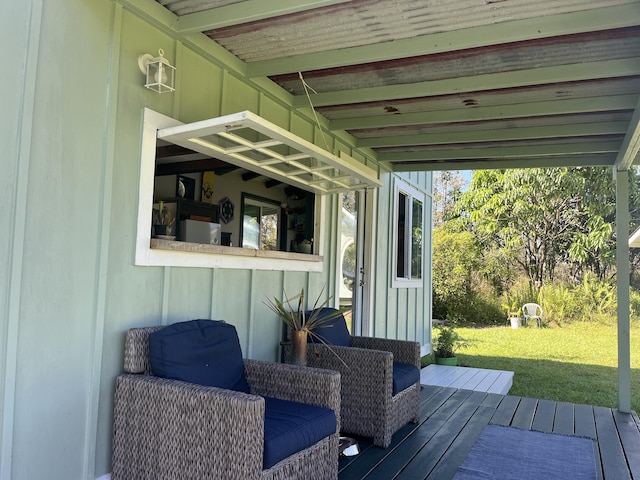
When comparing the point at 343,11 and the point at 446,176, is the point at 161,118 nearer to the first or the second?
the point at 343,11

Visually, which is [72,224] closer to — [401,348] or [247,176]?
[401,348]

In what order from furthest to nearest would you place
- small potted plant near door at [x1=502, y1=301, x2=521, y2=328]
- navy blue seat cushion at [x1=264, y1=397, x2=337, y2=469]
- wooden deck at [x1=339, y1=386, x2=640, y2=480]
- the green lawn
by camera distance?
small potted plant near door at [x1=502, y1=301, x2=521, y2=328]
the green lawn
wooden deck at [x1=339, y1=386, x2=640, y2=480]
navy blue seat cushion at [x1=264, y1=397, x2=337, y2=469]

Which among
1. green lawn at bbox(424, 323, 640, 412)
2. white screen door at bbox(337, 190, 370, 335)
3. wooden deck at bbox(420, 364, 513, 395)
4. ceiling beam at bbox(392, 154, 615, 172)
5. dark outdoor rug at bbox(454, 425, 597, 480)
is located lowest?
green lawn at bbox(424, 323, 640, 412)

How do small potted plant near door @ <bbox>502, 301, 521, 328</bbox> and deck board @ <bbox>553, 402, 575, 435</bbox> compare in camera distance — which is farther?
small potted plant near door @ <bbox>502, 301, 521, 328</bbox>

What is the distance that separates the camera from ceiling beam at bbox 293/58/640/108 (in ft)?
9.57

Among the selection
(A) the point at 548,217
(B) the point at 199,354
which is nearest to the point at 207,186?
(B) the point at 199,354

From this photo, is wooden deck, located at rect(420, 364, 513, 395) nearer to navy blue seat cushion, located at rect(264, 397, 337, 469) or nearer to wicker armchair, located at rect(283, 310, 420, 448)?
wicker armchair, located at rect(283, 310, 420, 448)

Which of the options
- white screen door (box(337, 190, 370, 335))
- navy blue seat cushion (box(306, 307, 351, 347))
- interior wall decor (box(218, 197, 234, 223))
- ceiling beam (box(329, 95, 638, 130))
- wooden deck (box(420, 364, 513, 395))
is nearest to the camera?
ceiling beam (box(329, 95, 638, 130))

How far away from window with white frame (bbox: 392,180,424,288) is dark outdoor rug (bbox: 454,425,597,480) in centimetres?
281

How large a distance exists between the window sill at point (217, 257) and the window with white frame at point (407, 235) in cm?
228

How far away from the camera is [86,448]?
222cm

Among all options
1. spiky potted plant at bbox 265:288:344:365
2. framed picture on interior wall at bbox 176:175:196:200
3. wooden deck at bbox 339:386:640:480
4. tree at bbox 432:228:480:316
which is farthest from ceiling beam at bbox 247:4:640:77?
tree at bbox 432:228:480:316

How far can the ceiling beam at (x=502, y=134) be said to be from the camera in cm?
404

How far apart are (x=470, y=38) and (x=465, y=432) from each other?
275 centimetres
